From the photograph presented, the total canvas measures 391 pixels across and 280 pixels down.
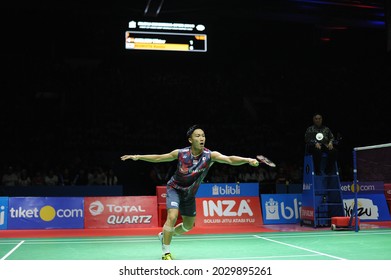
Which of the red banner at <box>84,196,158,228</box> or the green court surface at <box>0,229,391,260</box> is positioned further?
the red banner at <box>84,196,158,228</box>

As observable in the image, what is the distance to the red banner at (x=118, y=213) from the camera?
574 inches

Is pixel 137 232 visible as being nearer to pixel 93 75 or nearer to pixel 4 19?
pixel 4 19

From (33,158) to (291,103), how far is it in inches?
535

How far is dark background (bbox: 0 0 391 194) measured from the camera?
18.5 m

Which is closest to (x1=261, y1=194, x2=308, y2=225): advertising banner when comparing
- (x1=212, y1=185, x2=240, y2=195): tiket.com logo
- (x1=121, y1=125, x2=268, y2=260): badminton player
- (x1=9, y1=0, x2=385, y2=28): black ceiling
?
(x1=212, y1=185, x2=240, y2=195): tiket.com logo

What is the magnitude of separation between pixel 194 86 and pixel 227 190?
13.9m

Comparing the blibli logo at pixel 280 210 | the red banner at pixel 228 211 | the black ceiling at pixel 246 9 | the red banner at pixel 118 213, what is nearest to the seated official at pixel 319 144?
the blibli logo at pixel 280 210

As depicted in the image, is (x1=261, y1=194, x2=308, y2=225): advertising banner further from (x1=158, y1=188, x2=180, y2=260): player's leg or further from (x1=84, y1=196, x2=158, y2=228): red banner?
(x1=158, y1=188, x2=180, y2=260): player's leg

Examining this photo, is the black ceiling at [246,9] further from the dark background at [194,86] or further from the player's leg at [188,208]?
the player's leg at [188,208]

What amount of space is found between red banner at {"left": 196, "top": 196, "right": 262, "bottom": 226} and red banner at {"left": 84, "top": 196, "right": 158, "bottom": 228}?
1.36m

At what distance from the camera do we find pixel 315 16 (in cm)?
1752

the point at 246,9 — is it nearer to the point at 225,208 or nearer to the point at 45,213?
the point at 225,208

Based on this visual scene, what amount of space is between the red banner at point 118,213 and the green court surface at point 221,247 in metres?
2.41
